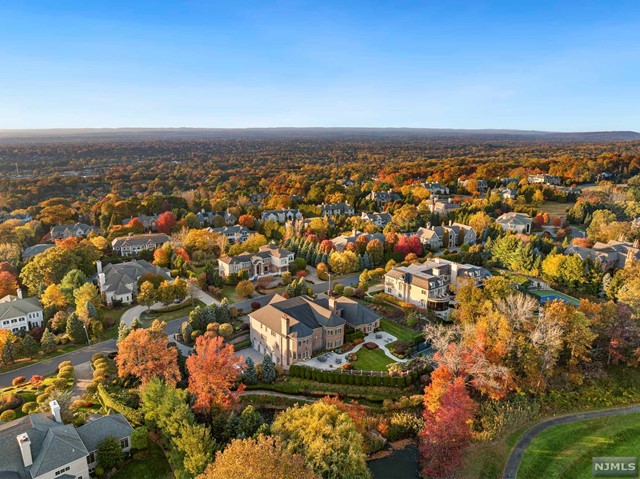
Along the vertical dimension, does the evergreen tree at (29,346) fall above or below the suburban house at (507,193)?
below

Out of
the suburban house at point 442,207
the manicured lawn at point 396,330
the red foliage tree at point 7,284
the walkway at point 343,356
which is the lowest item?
the walkway at point 343,356

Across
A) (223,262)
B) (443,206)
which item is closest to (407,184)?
(443,206)

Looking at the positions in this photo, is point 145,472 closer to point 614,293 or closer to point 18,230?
point 614,293

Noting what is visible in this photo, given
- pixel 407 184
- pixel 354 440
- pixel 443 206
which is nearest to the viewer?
pixel 354 440

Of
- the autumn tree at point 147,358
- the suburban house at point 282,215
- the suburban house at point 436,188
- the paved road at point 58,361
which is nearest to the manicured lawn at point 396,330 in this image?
the autumn tree at point 147,358

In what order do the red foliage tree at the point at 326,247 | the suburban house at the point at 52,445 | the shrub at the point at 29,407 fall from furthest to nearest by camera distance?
1. the red foliage tree at the point at 326,247
2. the shrub at the point at 29,407
3. the suburban house at the point at 52,445

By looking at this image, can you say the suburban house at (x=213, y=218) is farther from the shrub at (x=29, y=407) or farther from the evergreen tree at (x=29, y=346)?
the shrub at (x=29, y=407)

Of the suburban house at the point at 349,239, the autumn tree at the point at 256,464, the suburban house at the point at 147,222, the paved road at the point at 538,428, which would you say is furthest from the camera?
the suburban house at the point at 147,222

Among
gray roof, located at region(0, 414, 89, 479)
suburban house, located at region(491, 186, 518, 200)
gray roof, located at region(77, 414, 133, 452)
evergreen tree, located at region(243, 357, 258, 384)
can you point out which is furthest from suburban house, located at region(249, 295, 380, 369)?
suburban house, located at region(491, 186, 518, 200)
